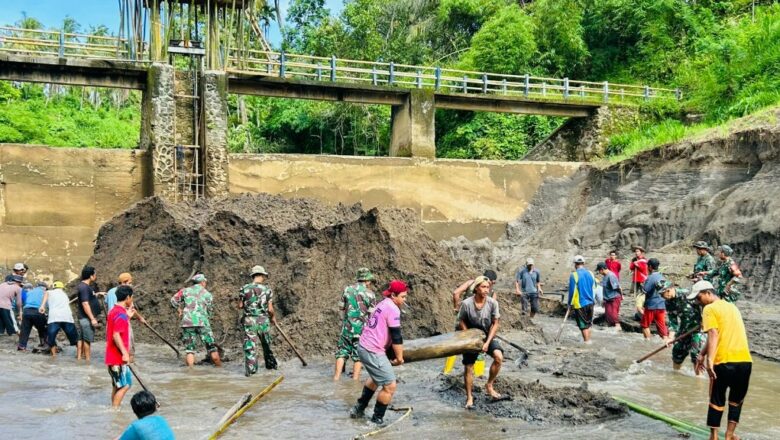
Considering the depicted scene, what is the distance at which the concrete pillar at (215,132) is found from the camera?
85.6ft

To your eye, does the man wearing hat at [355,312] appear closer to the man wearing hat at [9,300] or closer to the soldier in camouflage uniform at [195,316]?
the soldier in camouflage uniform at [195,316]

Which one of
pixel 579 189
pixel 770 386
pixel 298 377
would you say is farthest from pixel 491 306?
pixel 579 189

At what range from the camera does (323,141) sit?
133 ft

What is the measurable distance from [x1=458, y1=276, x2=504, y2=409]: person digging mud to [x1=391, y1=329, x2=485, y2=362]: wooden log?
0.15m

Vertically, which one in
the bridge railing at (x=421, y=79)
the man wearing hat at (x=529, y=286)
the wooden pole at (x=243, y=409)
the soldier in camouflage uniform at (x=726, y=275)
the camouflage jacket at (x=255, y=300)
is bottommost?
the wooden pole at (x=243, y=409)

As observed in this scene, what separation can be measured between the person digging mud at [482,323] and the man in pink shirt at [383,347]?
3.56 ft

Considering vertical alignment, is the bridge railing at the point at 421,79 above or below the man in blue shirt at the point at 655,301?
above

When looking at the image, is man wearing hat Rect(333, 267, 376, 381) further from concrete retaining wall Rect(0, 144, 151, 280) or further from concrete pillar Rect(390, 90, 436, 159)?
concrete pillar Rect(390, 90, 436, 159)

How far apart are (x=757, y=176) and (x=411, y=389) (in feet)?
49.6

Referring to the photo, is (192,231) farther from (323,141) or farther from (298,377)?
(323,141)

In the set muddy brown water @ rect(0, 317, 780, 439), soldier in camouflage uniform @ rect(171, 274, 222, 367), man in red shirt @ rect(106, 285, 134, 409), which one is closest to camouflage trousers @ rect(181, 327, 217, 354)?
soldier in camouflage uniform @ rect(171, 274, 222, 367)

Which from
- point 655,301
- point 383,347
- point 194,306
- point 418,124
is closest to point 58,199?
point 418,124

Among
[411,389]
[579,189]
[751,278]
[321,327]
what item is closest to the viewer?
[411,389]

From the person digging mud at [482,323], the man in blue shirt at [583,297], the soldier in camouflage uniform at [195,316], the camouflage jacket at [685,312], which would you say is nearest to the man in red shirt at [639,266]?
the man in blue shirt at [583,297]
